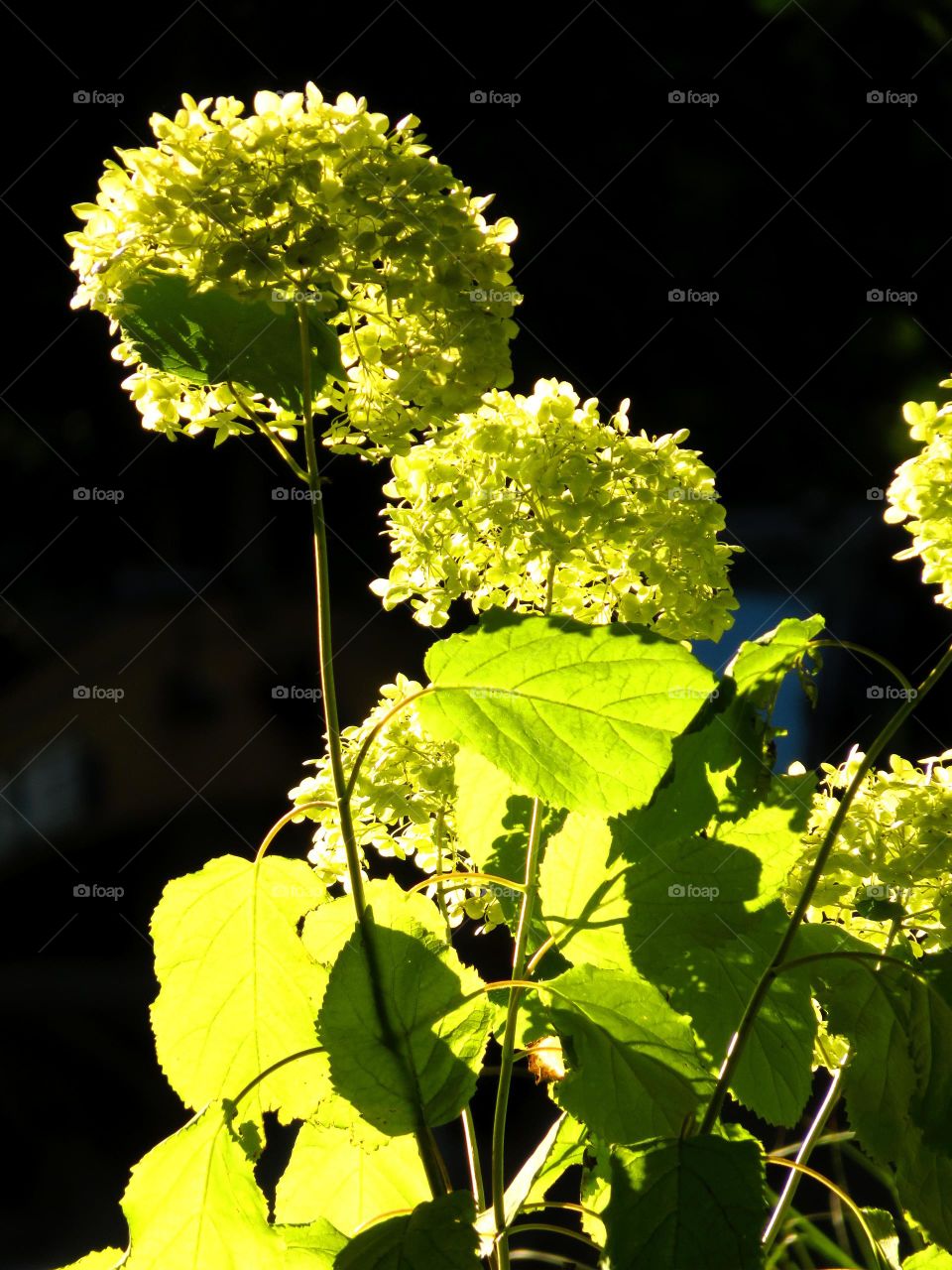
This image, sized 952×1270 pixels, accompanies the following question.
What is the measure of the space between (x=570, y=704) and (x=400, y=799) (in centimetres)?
17

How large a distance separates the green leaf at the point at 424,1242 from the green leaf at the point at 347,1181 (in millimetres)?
171

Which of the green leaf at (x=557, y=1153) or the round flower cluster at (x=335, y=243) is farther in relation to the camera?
the green leaf at (x=557, y=1153)

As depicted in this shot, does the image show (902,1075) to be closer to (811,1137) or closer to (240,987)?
(811,1137)

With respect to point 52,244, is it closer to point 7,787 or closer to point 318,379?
point 7,787

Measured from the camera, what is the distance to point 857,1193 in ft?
4.85

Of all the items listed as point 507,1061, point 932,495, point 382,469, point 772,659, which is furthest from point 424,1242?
point 382,469

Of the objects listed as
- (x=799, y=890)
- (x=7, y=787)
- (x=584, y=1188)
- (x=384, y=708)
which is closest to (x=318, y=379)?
(x=384, y=708)

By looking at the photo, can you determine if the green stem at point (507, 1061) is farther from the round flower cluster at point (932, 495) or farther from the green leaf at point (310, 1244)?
the round flower cluster at point (932, 495)

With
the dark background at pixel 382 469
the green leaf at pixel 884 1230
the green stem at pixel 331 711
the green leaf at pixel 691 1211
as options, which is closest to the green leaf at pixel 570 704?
the green stem at pixel 331 711

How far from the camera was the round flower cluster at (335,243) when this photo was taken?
1.56ft

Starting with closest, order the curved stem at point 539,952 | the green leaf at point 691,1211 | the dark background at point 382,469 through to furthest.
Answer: the green leaf at point 691,1211 < the curved stem at point 539,952 < the dark background at point 382,469

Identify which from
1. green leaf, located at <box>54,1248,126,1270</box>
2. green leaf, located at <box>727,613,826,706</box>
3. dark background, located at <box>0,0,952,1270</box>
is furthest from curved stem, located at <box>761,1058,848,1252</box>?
dark background, located at <box>0,0,952,1270</box>

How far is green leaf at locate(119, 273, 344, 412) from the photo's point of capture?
0.47m

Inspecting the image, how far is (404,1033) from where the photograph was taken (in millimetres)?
521
